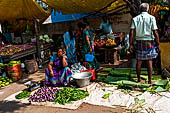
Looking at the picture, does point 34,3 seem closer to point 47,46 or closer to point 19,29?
point 47,46

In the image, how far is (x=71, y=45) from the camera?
21.9ft

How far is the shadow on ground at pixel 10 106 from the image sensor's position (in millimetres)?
4293

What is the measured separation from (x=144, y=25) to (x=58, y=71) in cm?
281

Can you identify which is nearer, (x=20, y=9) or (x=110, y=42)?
(x=110, y=42)

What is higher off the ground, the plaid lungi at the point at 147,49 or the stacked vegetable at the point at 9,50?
the stacked vegetable at the point at 9,50

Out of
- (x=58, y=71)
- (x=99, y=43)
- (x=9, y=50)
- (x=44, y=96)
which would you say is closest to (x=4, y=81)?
(x=9, y=50)

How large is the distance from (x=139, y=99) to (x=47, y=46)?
6.33 metres

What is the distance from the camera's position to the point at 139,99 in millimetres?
4062

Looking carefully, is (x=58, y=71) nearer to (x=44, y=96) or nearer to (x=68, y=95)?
(x=44, y=96)

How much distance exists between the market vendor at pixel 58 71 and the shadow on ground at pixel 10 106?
1.21m

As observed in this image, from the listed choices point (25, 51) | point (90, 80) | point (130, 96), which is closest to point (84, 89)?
point (90, 80)

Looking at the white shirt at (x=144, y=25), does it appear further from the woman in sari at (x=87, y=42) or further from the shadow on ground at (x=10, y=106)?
the shadow on ground at (x=10, y=106)

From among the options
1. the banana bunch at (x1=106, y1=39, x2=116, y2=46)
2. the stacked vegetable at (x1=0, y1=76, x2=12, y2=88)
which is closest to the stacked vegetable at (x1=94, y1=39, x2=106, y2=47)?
the banana bunch at (x1=106, y1=39, x2=116, y2=46)

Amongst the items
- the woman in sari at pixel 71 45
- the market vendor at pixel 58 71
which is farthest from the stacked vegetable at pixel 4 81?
the woman in sari at pixel 71 45
